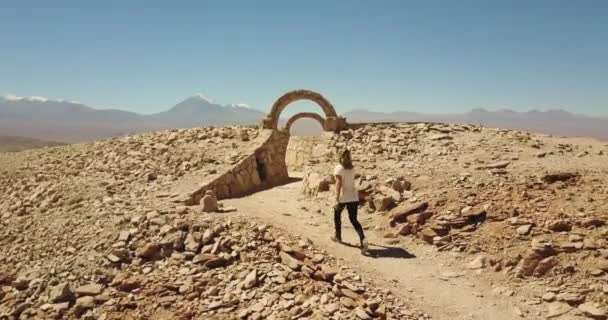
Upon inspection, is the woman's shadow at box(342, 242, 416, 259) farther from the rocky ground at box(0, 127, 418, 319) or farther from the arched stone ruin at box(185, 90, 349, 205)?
the arched stone ruin at box(185, 90, 349, 205)

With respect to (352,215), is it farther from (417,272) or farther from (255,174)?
(255,174)

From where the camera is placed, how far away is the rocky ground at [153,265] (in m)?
7.33

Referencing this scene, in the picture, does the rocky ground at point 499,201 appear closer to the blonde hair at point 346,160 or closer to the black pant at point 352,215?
the black pant at point 352,215

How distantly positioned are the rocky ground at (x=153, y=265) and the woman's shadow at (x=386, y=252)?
98 centimetres

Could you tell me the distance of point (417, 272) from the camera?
8383mm

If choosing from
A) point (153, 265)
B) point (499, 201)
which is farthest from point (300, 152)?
point (153, 265)

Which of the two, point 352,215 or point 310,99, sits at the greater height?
point 310,99

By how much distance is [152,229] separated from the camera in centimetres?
984

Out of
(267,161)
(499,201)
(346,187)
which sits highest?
(346,187)

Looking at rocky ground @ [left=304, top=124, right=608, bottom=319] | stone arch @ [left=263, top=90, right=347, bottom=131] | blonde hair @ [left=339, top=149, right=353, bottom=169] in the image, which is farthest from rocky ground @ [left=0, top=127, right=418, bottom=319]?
stone arch @ [left=263, top=90, right=347, bottom=131]

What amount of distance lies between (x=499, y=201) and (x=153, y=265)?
26.7 ft

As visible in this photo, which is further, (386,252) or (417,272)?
(386,252)

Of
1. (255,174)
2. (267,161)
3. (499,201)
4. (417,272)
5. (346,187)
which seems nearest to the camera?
(417,272)

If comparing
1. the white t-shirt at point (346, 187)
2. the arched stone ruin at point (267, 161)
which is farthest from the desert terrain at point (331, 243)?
the white t-shirt at point (346, 187)
